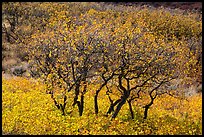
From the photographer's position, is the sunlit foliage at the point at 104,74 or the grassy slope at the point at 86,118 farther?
the sunlit foliage at the point at 104,74

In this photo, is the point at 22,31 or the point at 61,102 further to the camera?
the point at 22,31

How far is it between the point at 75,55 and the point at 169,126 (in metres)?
8.56

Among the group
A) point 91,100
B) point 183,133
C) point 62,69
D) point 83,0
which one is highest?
point 83,0

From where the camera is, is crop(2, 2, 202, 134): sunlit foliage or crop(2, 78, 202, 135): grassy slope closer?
crop(2, 78, 202, 135): grassy slope

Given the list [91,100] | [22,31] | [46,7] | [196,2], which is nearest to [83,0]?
[46,7]

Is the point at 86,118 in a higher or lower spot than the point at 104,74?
lower

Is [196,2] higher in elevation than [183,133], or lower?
higher

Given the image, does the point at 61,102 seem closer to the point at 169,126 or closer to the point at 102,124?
the point at 102,124

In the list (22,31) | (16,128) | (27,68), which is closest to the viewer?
(16,128)

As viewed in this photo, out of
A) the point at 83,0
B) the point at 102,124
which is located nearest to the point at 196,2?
the point at 83,0

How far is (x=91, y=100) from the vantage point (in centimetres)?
2909

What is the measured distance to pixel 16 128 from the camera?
21500 mm

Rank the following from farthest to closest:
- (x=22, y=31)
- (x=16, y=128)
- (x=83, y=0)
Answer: (x=83, y=0) → (x=22, y=31) → (x=16, y=128)

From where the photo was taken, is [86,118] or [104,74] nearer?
[86,118]
